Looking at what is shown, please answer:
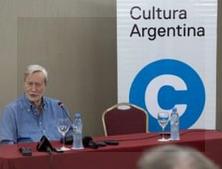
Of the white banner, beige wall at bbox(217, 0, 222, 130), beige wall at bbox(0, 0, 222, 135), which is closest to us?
the white banner

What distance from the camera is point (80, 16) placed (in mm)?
5156

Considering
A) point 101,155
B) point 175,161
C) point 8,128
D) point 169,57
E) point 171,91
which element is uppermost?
point 169,57

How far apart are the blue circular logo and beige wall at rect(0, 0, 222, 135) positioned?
2.20 feet

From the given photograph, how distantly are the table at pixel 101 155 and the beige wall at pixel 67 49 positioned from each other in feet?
5.95

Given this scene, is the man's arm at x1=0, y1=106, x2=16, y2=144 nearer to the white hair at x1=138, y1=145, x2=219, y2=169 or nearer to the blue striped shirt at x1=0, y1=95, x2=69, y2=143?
the blue striped shirt at x1=0, y1=95, x2=69, y2=143

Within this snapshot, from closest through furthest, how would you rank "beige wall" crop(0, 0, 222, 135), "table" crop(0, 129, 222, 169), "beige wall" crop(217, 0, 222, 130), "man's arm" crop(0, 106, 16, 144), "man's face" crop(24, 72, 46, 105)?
"table" crop(0, 129, 222, 169) → "man's arm" crop(0, 106, 16, 144) → "man's face" crop(24, 72, 46, 105) → "beige wall" crop(0, 0, 222, 135) → "beige wall" crop(217, 0, 222, 130)

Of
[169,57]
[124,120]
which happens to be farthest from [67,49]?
[124,120]

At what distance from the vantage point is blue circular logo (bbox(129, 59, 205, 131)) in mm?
4746

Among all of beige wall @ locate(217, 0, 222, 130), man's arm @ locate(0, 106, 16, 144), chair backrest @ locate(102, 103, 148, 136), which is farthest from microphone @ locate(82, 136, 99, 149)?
beige wall @ locate(217, 0, 222, 130)

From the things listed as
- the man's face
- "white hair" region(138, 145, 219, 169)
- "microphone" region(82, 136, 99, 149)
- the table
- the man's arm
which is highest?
the man's face

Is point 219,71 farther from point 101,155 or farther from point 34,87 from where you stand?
point 101,155

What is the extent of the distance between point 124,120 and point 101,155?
3.91ft

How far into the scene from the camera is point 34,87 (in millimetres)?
3617

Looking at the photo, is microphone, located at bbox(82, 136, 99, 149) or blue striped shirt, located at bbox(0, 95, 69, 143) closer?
microphone, located at bbox(82, 136, 99, 149)
